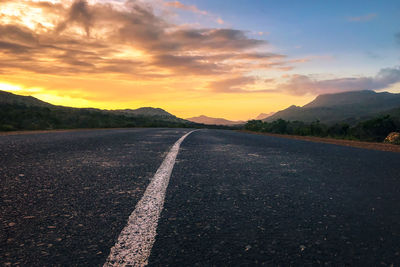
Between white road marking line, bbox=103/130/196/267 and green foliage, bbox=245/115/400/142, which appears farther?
green foliage, bbox=245/115/400/142

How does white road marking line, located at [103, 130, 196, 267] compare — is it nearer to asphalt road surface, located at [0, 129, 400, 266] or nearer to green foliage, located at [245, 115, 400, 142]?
asphalt road surface, located at [0, 129, 400, 266]

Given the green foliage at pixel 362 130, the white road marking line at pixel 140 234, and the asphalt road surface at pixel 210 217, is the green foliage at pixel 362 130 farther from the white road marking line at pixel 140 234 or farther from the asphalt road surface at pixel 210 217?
the white road marking line at pixel 140 234

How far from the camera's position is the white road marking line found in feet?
4.81

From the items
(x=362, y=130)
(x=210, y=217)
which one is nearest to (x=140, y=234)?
(x=210, y=217)

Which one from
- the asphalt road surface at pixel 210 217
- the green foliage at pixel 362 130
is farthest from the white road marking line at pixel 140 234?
the green foliage at pixel 362 130

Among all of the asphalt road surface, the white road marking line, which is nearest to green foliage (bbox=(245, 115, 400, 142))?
the asphalt road surface

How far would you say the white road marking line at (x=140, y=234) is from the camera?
1466mm

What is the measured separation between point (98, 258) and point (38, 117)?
28125 millimetres

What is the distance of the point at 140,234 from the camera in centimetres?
177

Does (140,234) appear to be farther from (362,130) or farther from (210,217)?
(362,130)

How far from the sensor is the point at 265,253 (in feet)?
5.17

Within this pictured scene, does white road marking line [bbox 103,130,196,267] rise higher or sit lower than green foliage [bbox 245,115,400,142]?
lower

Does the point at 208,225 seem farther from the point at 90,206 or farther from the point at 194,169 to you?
the point at 194,169

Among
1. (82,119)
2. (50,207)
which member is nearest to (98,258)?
(50,207)
